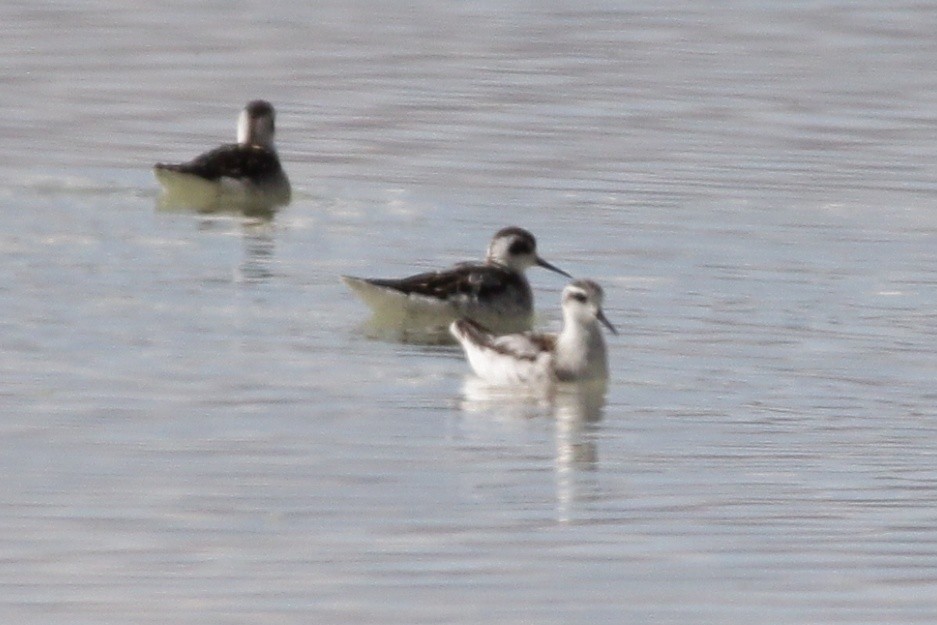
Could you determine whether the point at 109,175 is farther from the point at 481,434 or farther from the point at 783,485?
the point at 783,485

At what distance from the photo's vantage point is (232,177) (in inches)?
882

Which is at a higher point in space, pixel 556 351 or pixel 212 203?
pixel 556 351

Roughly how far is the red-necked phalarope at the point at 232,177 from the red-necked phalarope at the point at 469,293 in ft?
13.3

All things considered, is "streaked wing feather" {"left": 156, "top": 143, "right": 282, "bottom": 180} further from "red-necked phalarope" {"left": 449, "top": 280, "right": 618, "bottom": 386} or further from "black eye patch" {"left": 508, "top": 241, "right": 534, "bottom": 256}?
"red-necked phalarope" {"left": 449, "top": 280, "right": 618, "bottom": 386}

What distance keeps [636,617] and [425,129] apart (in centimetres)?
1512

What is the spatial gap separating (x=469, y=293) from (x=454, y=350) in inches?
32.7

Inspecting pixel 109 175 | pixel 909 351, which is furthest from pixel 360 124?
pixel 909 351

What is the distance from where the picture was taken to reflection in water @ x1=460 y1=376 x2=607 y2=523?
502 inches

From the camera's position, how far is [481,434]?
13.8 metres

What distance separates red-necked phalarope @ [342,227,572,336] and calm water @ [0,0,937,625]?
0.28m

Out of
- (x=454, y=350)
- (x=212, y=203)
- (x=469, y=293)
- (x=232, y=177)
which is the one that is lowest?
(x=454, y=350)

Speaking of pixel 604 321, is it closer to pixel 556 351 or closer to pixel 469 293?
pixel 556 351

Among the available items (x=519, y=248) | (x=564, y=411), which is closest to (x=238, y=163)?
(x=519, y=248)

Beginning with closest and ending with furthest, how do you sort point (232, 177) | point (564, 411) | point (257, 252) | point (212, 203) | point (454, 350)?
point (564, 411) < point (454, 350) < point (257, 252) < point (232, 177) < point (212, 203)
